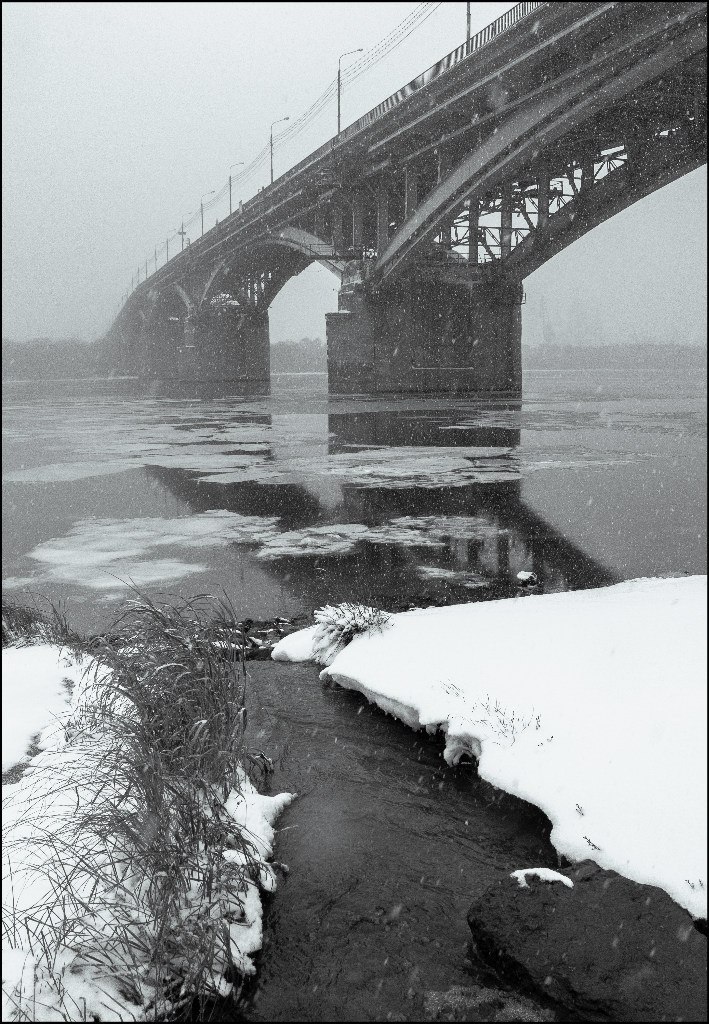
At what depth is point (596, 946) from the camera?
278cm

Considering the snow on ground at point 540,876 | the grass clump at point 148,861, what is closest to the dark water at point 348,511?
the grass clump at point 148,861

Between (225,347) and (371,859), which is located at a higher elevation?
(225,347)

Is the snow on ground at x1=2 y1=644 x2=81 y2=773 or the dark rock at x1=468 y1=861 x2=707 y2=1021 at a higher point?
the snow on ground at x1=2 y1=644 x2=81 y2=773

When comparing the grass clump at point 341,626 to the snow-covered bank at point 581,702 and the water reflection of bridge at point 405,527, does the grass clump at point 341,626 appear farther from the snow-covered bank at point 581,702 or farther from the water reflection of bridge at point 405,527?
the water reflection of bridge at point 405,527

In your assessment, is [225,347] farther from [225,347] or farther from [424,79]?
[424,79]

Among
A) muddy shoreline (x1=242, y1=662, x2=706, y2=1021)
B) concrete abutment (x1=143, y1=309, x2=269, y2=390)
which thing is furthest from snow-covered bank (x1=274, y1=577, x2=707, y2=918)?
concrete abutment (x1=143, y1=309, x2=269, y2=390)

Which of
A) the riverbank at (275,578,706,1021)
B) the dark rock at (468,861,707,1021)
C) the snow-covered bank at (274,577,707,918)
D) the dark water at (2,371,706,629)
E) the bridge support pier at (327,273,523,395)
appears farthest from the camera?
the bridge support pier at (327,273,523,395)

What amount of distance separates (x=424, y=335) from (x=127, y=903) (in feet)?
117

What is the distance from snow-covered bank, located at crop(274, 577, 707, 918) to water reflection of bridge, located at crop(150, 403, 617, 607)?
50.4 inches

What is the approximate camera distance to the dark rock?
2541mm

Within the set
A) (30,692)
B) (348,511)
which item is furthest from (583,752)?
(348,511)

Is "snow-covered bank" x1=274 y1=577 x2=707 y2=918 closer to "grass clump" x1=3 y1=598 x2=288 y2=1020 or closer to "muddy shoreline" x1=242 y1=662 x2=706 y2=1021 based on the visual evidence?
"muddy shoreline" x1=242 y1=662 x2=706 y2=1021

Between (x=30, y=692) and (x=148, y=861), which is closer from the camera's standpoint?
(x=148, y=861)

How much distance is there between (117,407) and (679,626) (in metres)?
32.3
